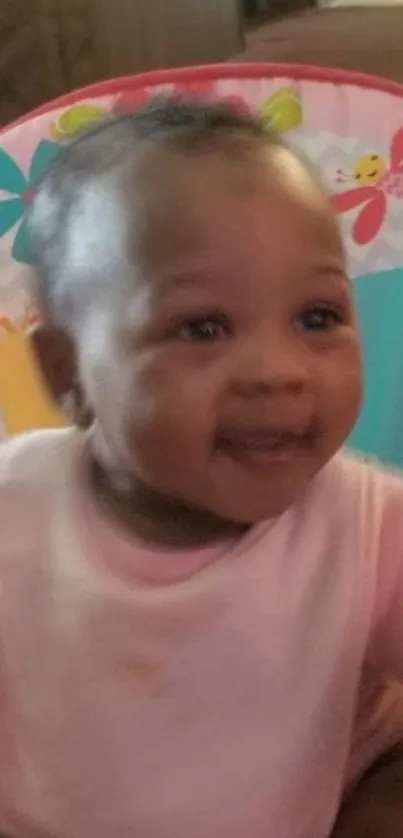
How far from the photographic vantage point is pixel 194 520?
601mm

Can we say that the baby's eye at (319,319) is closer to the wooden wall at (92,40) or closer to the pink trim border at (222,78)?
the pink trim border at (222,78)

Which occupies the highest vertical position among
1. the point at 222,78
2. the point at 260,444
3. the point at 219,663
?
the point at 222,78

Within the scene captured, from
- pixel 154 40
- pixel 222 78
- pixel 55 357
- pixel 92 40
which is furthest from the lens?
pixel 154 40

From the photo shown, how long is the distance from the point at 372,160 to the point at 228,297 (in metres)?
0.44

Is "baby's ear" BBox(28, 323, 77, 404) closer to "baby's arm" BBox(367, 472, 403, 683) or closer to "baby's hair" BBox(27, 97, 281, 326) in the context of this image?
"baby's hair" BBox(27, 97, 281, 326)

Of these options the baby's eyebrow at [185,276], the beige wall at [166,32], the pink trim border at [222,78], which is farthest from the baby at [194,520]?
the beige wall at [166,32]

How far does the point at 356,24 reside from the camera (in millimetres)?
→ 1807

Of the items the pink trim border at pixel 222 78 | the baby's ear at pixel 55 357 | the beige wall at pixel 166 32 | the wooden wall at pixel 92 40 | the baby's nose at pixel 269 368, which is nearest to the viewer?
the baby's nose at pixel 269 368

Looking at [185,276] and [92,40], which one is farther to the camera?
[92,40]

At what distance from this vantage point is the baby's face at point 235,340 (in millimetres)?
523

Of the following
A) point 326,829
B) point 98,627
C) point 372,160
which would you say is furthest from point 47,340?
point 372,160

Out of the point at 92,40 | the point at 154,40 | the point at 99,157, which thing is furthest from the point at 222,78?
the point at 154,40

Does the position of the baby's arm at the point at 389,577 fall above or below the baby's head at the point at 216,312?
below

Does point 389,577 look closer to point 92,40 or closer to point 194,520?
point 194,520
